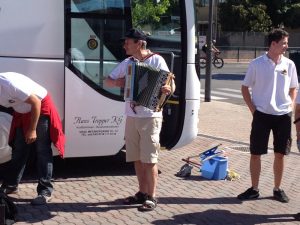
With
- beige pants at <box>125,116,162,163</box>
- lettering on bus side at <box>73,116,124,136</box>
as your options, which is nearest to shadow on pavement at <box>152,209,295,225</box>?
beige pants at <box>125,116,162,163</box>

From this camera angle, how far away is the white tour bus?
255 inches

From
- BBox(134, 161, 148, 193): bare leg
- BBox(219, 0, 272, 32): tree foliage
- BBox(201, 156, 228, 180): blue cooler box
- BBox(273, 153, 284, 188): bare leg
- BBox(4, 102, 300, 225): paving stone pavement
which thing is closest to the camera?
BBox(4, 102, 300, 225): paving stone pavement

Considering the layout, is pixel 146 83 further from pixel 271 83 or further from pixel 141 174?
pixel 271 83

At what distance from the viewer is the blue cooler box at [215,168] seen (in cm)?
739

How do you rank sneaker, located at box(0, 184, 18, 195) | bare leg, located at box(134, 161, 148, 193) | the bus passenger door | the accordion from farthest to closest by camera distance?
the bus passenger door, sneaker, located at box(0, 184, 18, 195), bare leg, located at box(134, 161, 148, 193), the accordion

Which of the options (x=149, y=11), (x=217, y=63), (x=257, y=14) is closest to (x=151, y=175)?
(x=149, y=11)

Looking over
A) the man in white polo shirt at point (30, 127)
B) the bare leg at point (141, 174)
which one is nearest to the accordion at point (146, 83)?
the bare leg at point (141, 174)

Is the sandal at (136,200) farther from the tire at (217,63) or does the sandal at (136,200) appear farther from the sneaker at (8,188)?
the tire at (217,63)

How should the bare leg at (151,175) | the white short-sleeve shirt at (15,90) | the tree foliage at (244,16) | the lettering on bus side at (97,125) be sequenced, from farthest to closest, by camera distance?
1. the tree foliage at (244,16)
2. the lettering on bus side at (97,125)
3. the bare leg at (151,175)
4. the white short-sleeve shirt at (15,90)

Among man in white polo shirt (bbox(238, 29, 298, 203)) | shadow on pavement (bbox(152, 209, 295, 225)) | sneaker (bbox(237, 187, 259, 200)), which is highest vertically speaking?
man in white polo shirt (bbox(238, 29, 298, 203))

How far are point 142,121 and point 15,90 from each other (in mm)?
1250

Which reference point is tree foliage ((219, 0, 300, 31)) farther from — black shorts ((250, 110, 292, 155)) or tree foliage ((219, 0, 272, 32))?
black shorts ((250, 110, 292, 155))

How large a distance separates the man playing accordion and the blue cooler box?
5.11 feet

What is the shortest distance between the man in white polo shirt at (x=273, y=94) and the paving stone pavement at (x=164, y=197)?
64 centimetres
